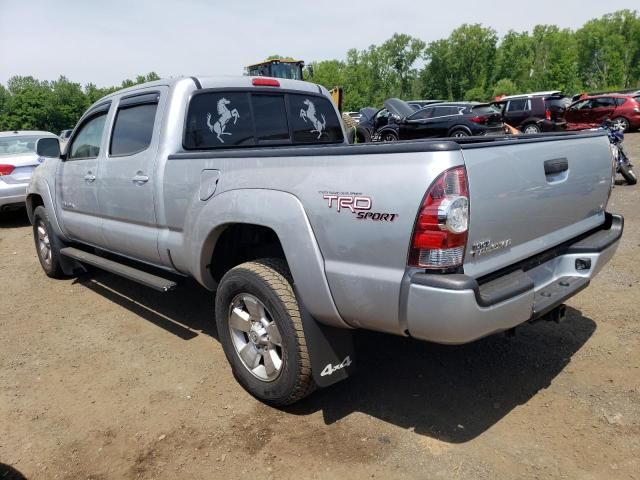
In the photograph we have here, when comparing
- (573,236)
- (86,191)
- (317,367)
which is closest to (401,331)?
(317,367)

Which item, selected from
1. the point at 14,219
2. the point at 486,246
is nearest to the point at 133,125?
the point at 486,246

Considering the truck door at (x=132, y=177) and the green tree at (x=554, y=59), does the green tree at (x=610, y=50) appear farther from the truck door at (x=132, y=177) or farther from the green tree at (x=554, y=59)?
the truck door at (x=132, y=177)

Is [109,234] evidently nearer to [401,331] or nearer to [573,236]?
[401,331]

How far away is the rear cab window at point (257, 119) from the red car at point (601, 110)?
55.1 ft

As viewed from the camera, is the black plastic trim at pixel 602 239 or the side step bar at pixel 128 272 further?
the side step bar at pixel 128 272

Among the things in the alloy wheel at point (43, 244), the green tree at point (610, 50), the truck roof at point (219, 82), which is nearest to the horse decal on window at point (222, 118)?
the truck roof at point (219, 82)

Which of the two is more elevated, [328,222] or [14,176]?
[328,222]

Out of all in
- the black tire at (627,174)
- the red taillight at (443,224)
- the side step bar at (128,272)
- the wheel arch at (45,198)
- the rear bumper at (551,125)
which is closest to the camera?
the red taillight at (443,224)

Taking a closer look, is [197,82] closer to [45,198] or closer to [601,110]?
[45,198]

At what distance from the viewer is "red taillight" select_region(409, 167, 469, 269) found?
2115mm

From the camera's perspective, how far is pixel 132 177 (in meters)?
3.88

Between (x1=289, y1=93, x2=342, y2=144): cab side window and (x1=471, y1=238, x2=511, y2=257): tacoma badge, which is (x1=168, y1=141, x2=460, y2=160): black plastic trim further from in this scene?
(x1=289, y1=93, x2=342, y2=144): cab side window

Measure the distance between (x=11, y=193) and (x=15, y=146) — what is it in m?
1.31

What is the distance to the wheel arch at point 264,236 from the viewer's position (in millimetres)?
2535
